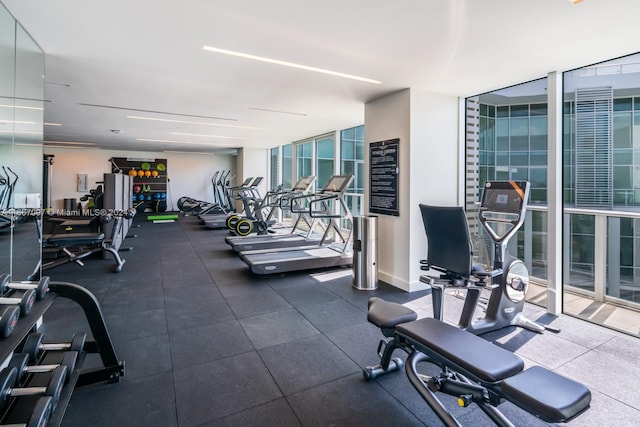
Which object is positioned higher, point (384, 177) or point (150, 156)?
point (150, 156)

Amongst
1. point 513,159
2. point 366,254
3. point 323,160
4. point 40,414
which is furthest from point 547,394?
point 323,160

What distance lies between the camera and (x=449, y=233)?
8.72ft

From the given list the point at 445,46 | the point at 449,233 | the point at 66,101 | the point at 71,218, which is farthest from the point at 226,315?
the point at 71,218

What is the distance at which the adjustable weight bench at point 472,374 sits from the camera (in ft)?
4.13

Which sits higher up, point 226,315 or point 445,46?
point 445,46

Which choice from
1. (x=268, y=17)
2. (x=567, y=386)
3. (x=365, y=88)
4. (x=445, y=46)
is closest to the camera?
(x=567, y=386)

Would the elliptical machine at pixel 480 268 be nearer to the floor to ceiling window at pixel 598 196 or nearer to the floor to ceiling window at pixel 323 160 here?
the floor to ceiling window at pixel 598 196

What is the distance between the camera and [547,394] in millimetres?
1273

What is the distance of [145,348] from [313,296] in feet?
6.00

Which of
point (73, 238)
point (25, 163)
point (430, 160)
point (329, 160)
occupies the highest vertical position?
point (329, 160)

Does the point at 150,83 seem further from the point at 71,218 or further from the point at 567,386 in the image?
the point at 567,386

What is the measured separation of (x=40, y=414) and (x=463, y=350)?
187 centimetres

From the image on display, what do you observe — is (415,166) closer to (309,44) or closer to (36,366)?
(309,44)

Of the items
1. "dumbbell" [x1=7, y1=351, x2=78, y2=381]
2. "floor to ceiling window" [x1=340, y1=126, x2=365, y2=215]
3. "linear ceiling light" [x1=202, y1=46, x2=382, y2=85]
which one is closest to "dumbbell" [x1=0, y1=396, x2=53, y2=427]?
"dumbbell" [x1=7, y1=351, x2=78, y2=381]
